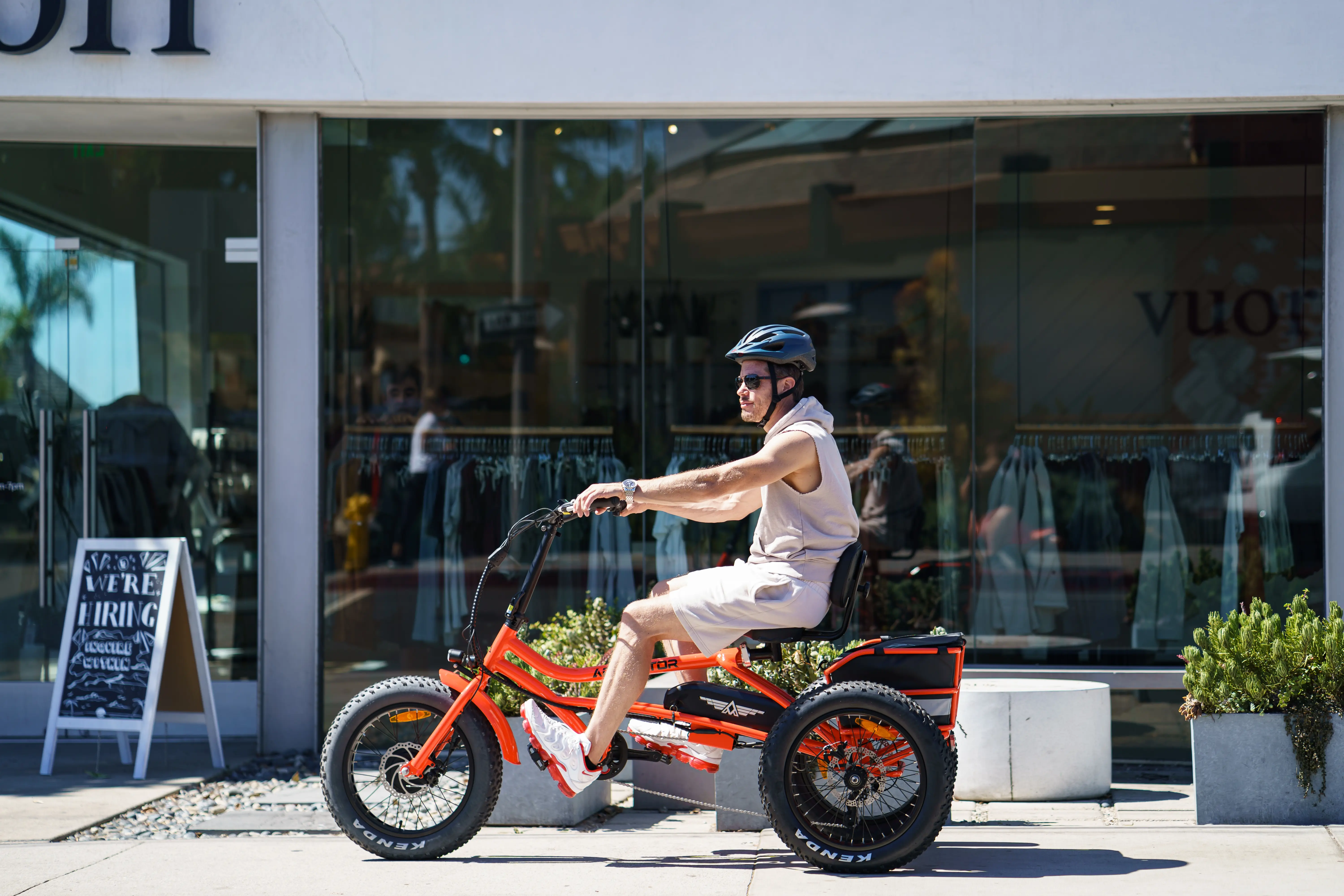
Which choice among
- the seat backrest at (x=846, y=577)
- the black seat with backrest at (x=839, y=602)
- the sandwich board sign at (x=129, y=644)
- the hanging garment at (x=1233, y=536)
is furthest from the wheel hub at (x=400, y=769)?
the hanging garment at (x=1233, y=536)

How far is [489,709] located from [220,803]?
2350mm

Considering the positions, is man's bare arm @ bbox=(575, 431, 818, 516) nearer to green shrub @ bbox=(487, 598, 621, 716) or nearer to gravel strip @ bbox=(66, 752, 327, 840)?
green shrub @ bbox=(487, 598, 621, 716)

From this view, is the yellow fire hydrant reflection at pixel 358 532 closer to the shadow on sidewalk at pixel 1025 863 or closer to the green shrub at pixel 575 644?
the green shrub at pixel 575 644

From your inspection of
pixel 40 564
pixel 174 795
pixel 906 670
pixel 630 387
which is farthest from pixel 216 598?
pixel 906 670

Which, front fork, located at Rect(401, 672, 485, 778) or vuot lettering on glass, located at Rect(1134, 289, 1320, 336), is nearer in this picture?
front fork, located at Rect(401, 672, 485, 778)

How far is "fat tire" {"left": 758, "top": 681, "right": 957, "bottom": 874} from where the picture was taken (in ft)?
15.0

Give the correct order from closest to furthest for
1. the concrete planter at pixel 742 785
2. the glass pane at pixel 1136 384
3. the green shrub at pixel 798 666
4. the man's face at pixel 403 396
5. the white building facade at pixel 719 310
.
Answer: the concrete planter at pixel 742 785 < the green shrub at pixel 798 666 < the white building facade at pixel 719 310 < the glass pane at pixel 1136 384 < the man's face at pixel 403 396

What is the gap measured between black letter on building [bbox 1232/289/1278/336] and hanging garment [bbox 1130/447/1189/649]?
80cm

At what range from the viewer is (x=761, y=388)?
4.91 meters

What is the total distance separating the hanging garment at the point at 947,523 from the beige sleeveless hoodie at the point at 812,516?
304cm

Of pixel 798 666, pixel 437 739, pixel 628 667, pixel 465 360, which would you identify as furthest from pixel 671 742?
pixel 465 360

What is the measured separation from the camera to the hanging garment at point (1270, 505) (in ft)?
24.9

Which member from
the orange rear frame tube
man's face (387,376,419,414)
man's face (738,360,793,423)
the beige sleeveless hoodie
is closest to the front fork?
the orange rear frame tube

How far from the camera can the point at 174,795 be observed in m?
6.70
